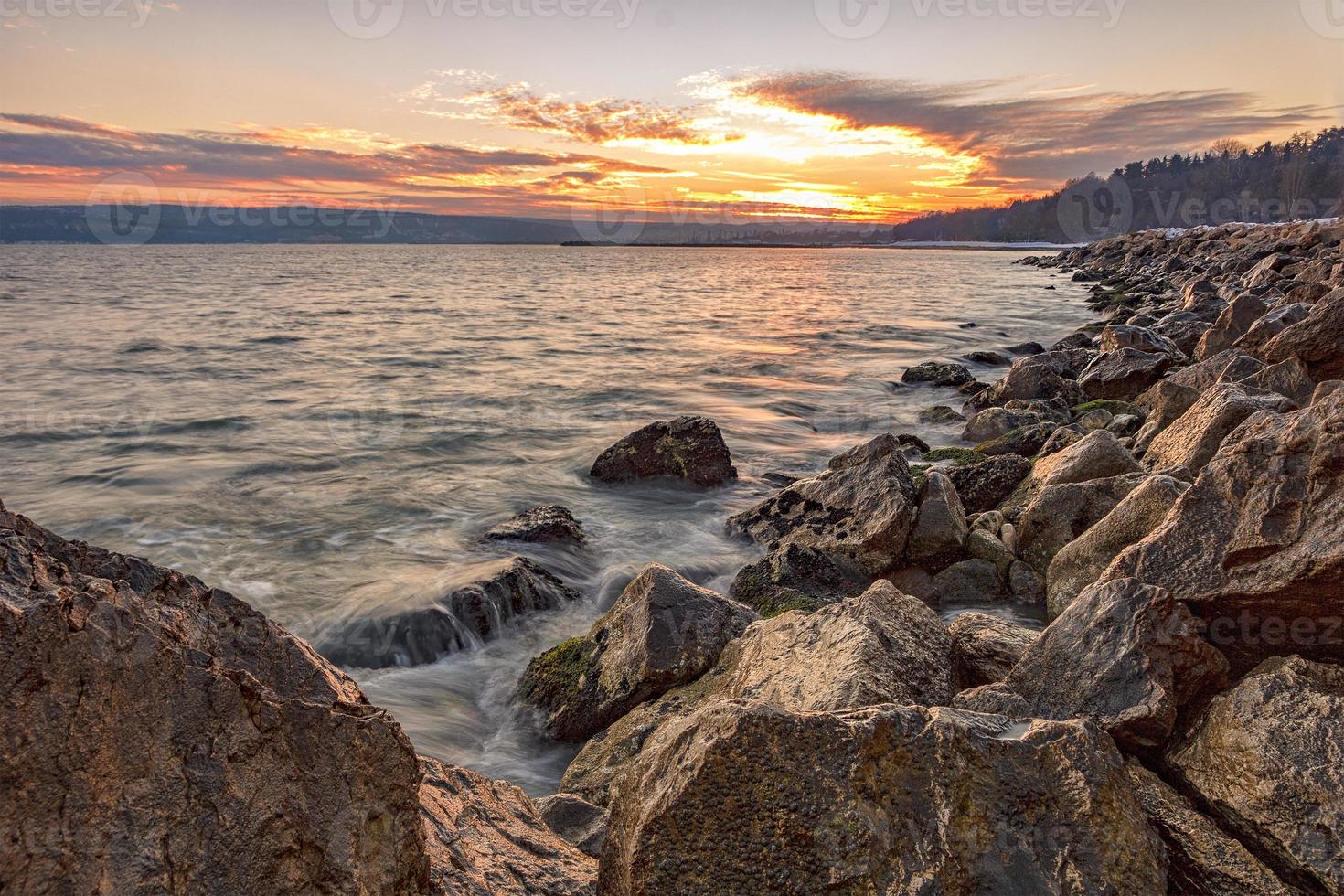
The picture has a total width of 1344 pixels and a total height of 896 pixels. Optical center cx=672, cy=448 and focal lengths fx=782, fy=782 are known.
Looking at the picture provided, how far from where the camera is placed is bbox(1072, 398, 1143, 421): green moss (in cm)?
1252

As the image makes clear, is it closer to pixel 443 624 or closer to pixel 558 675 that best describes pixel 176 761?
pixel 558 675

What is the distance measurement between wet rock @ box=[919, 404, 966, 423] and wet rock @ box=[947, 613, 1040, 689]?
11863mm

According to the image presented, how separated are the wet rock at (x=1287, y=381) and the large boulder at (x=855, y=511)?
12.0 feet

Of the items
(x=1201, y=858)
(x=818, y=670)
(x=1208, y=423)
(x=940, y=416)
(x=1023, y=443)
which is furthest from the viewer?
(x=940, y=416)

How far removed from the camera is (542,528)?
33.3ft

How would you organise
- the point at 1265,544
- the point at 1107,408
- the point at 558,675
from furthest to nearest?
the point at 1107,408 < the point at 558,675 < the point at 1265,544

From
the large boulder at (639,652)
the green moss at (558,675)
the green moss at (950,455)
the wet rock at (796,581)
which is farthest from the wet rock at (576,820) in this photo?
the green moss at (950,455)

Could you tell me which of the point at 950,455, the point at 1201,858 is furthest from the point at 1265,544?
the point at 950,455

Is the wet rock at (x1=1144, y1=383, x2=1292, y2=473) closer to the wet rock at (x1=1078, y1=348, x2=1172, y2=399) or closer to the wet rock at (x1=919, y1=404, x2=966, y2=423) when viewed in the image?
the wet rock at (x1=1078, y1=348, x2=1172, y2=399)

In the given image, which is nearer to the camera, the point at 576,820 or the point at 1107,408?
the point at 576,820

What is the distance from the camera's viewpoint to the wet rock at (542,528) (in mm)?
10109

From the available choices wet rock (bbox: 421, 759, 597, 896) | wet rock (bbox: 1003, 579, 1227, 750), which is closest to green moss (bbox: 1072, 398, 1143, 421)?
wet rock (bbox: 1003, 579, 1227, 750)

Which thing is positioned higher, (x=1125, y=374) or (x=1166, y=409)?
(x=1166, y=409)

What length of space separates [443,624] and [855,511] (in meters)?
4.46
